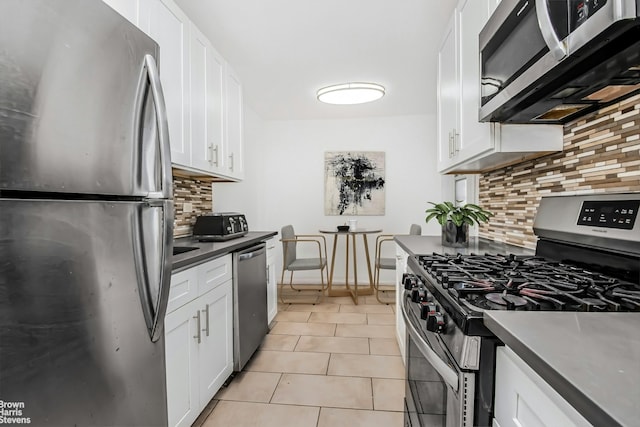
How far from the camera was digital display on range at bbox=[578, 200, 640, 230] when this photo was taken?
1061 millimetres

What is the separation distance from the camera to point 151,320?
3.53 feet

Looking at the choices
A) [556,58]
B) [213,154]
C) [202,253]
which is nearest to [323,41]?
[213,154]

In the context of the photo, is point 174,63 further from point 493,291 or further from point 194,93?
point 493,291

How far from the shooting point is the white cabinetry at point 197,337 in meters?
1.50

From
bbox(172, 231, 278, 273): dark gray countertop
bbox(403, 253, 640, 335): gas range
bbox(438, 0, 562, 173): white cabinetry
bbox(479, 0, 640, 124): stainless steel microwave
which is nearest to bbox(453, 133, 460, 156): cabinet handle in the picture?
bbox(438, 0, 562, 173): white cabinetry

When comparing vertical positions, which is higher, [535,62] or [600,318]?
[535,62]

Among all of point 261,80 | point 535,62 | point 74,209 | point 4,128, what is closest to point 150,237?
point 74,209

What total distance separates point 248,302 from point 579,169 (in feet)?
6.80

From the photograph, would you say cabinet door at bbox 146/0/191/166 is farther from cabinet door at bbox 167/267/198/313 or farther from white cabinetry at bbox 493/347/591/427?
white cabinetry at bbox 493/347/591/427

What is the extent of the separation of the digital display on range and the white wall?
352 centimetres

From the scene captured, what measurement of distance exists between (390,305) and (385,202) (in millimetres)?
1503

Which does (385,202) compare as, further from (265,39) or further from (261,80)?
(265,39)

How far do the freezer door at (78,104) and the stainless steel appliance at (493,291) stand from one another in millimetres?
974

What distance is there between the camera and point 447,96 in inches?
85.2
